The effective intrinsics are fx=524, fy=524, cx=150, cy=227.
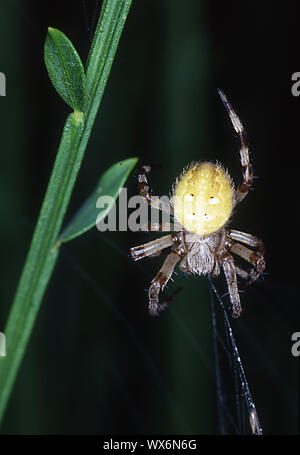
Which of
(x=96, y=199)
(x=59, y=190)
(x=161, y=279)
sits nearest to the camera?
(x=59, y=190)

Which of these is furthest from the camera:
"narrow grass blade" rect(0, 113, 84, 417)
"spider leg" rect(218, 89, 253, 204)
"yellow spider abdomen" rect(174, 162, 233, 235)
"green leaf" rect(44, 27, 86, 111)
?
"spider leg" rect(218, 89, 253, 204)

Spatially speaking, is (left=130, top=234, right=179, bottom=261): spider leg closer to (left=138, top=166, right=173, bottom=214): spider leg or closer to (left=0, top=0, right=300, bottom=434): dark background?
(left=138, top=166, right=173, bottom=214): spider leg

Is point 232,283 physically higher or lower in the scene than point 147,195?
lower

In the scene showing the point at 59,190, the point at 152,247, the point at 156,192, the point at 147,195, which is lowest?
the point at 59,190

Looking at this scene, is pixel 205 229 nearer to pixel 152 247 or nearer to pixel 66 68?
pixel 152 247

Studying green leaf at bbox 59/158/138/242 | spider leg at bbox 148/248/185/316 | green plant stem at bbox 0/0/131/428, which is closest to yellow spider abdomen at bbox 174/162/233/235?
spider leg at bbox 148/248/185/316

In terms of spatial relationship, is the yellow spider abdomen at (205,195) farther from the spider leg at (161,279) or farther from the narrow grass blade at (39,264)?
the narrow grass blade at (39,264)

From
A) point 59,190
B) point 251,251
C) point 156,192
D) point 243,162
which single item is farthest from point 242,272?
point 59,190

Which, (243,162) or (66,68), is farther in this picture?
(243,162)
